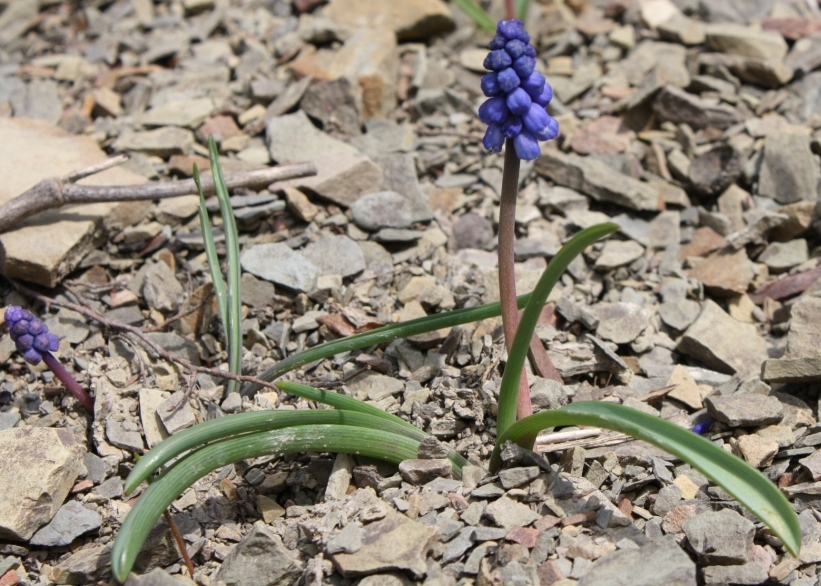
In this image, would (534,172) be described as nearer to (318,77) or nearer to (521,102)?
(318,77)

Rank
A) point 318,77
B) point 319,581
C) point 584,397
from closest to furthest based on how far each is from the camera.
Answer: point 319,581
point 584,397
point 318,77

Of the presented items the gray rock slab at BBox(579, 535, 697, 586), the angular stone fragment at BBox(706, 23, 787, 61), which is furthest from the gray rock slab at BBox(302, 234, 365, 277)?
the angular stone fragment at BBox(706, 23, 787, 61)

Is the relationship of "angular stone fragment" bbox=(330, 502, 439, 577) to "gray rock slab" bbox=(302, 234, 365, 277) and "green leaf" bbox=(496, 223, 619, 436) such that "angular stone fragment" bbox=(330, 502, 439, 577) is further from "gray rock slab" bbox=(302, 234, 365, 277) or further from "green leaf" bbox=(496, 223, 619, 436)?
"gray rock slab" bbox=(302, 234, 365, 277)

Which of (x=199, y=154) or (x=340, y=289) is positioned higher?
(x=199, y=154)

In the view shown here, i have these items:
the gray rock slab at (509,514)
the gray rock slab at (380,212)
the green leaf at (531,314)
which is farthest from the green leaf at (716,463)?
the gray rock slab at (380,212)

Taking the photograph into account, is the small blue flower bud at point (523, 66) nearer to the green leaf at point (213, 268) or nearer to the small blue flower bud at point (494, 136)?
the small blue flower bud at point (494, 136)

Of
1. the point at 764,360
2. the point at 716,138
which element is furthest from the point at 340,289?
the point at 716,138
